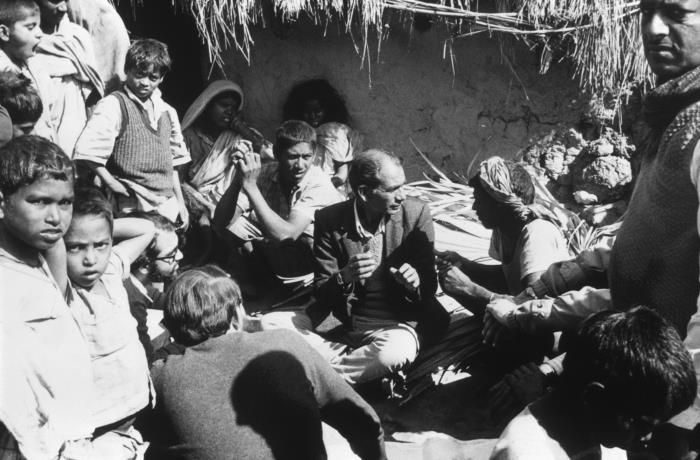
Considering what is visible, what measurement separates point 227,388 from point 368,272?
1596 millimetres

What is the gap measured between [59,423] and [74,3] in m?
3.10

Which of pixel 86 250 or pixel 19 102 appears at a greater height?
pixel 19 102

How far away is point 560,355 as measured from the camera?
12.9 feet

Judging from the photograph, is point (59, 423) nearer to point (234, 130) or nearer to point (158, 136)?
point (158, 136)

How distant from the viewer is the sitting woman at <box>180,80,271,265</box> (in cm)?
601

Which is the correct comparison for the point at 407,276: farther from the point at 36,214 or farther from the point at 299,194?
the point at 36,214

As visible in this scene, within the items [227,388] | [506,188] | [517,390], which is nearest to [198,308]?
[227,388]

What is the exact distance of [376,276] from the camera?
459 centimetres

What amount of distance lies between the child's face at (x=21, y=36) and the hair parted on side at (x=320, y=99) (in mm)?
2122

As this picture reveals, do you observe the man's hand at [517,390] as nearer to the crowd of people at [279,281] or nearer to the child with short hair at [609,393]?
the crowd of people at [279,281]

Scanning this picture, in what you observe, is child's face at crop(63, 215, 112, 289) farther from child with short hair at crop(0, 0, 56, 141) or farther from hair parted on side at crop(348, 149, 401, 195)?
hair parted on side at crop(348, 149, 401, 195)

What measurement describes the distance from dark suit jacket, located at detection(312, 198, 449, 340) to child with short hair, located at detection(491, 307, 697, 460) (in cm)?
223

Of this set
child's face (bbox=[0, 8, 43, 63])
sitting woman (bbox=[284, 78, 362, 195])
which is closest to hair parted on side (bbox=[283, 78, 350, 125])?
sitting woman (bbox=[284, 78, 362, 195])

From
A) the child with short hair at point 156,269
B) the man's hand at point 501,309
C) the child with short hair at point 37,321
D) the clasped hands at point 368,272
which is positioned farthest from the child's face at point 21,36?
the man's hand at point 501,309
